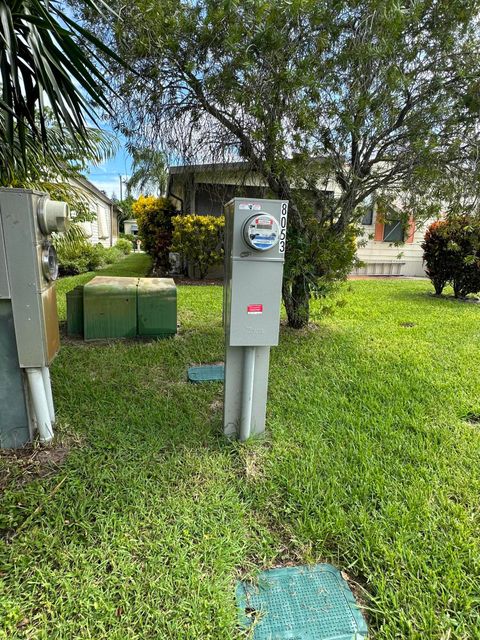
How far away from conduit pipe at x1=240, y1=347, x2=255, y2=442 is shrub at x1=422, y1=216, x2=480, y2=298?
664 centimetres

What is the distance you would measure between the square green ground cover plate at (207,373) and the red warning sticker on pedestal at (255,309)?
1332 millimetres

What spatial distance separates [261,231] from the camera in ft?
7.11

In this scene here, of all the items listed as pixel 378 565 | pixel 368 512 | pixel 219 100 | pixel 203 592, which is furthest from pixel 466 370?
pixel 219 100

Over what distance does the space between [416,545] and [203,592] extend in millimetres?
1026

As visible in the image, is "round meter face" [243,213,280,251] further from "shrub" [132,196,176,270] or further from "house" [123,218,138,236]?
"house" [123,218,138,236]

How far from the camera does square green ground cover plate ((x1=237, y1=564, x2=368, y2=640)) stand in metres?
1.42

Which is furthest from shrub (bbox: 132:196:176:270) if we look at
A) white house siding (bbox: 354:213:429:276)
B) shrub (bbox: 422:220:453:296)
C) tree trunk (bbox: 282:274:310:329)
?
shrub (bbox: 422:220:453:296)

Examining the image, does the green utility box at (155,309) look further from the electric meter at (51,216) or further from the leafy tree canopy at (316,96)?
the electric meter at (51,216)

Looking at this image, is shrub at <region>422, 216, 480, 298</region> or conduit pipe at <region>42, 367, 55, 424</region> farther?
shrub at <region>422, 216, 480, 298</region>

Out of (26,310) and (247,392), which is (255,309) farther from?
(26,310)

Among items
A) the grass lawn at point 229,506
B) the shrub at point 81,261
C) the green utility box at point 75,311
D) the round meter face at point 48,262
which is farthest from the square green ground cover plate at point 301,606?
the shrub at point 81,261

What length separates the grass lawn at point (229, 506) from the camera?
147 centimetres

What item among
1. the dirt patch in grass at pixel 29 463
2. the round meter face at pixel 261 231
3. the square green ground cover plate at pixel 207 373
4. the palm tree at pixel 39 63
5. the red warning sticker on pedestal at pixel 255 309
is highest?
the palm tree at pixel 39 63

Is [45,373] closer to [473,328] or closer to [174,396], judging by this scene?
[174,396]
